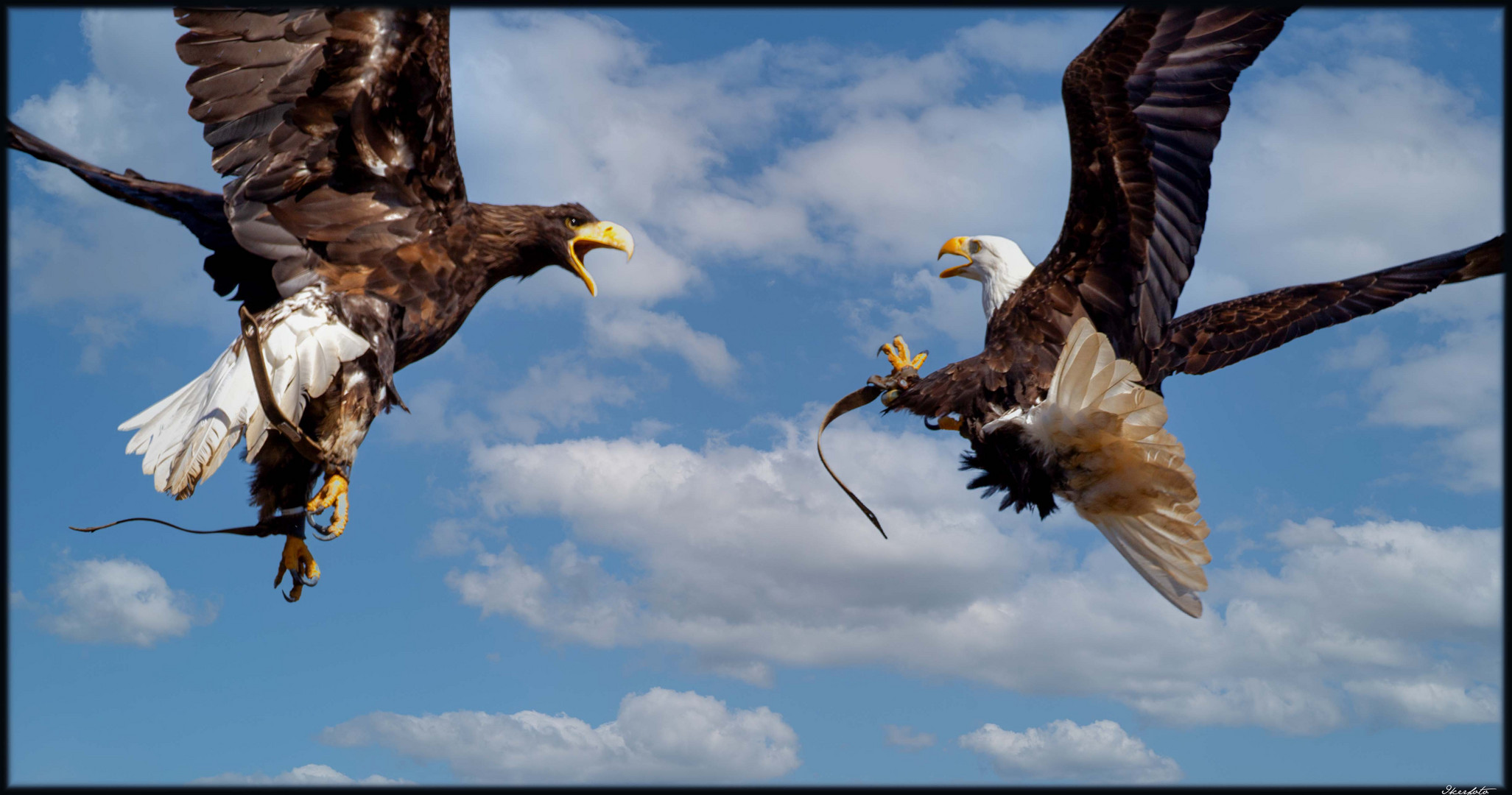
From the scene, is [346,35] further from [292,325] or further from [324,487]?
[324,487]

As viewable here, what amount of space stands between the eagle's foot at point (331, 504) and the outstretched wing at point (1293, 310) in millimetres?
4038

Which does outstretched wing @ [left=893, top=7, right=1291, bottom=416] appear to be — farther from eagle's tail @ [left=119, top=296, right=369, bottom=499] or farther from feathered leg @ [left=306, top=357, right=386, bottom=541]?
eagle's tail @ [left=119, top=296, right=369, bottom=499]

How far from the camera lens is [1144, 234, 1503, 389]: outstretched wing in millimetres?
6039

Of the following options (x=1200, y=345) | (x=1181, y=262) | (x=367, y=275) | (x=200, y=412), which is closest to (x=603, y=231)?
(x=367, y=275)

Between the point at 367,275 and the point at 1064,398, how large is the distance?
305cm

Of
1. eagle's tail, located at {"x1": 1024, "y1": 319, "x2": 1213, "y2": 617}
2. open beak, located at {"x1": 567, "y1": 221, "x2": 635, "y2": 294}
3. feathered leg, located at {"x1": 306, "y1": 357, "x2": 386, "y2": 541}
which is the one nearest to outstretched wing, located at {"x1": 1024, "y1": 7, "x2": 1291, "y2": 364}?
eagle's tail, located at {"x1": 1024, "y1": 319, "x2": 1213, "y2": 617}

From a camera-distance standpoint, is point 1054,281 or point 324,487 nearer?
point 324,487

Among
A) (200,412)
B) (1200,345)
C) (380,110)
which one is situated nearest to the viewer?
(200,412)

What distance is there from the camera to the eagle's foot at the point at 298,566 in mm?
4801

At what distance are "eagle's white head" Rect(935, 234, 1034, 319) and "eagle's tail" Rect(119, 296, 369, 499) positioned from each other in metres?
3.24

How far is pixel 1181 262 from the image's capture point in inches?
204

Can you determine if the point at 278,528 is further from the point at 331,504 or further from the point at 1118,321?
the point at 1118,321

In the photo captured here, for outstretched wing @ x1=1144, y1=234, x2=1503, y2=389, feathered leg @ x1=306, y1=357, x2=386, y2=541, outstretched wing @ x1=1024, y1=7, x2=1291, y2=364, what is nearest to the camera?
feathered leg @ x1=306, y1=357, x2=386, y2=541

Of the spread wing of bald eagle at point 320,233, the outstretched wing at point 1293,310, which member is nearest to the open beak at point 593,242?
the spread wing of bald eagle at point 320,233
